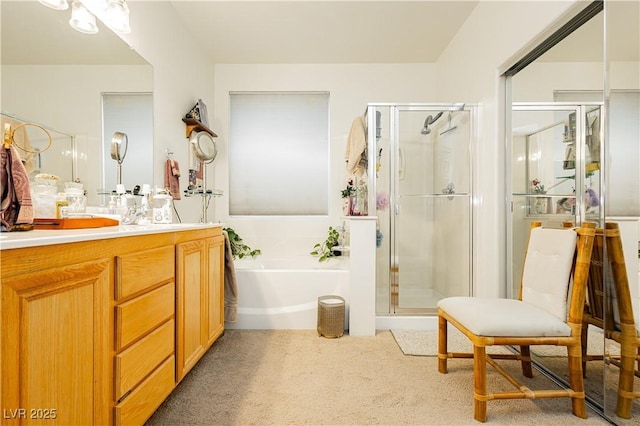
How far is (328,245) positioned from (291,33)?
2.09 metres

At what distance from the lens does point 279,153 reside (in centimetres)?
370

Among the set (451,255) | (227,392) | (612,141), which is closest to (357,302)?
(451,255)

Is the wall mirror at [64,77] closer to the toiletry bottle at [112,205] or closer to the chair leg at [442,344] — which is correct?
the toiletry bottle at [112,205]

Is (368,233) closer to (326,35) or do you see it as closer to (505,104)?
(505,104)

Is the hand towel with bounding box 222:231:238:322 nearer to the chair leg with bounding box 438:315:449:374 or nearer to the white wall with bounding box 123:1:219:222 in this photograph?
the white wall with bounding box 123:1:219:222

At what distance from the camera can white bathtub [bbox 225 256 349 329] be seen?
2.62 metres

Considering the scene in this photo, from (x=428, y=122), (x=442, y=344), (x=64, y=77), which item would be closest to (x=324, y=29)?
(x=428, y=122)

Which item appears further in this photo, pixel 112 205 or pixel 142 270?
pixel 112 205

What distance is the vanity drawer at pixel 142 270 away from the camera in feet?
3.53

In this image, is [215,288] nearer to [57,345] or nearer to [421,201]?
[57,345]

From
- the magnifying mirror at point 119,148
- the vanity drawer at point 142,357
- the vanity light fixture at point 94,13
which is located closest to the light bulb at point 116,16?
the vanity light fixture at point 94,13

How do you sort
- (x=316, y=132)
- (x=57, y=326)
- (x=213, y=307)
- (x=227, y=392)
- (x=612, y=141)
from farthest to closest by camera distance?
(x=316, y=132), (x=213, y=307), (x=227, y=392), (x=612, y=141), (x=57, y=326)

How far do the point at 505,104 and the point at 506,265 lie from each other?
46.2 inches

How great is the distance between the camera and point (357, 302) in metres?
2.53
